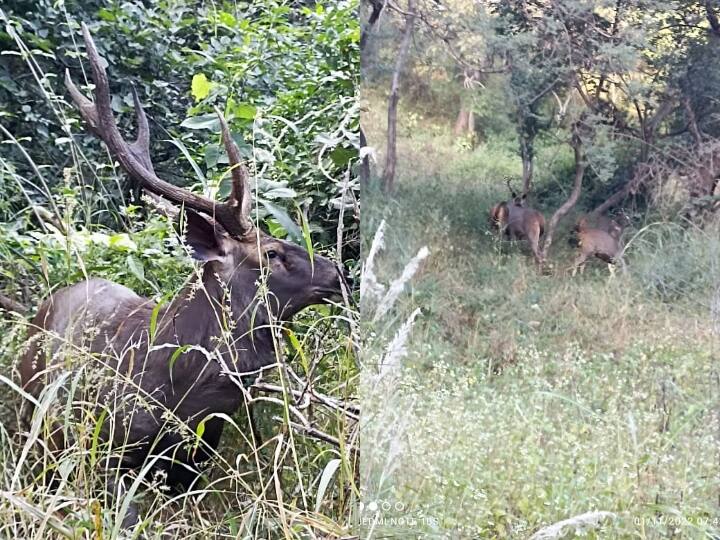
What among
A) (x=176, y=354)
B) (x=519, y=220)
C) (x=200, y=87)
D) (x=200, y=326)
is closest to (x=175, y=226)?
(x=200, y=326)

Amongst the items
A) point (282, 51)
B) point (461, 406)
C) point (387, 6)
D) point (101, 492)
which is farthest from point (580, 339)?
point (282, 51)

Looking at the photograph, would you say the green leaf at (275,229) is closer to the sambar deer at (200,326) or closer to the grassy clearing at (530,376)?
the sambar deer at (200,326)

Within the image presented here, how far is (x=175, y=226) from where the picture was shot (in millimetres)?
2721

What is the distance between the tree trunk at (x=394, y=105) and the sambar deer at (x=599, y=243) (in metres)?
0.32

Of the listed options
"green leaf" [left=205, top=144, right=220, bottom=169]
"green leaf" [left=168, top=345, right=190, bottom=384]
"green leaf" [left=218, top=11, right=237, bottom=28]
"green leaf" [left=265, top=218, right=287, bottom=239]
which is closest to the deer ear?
"green leaf" [left=168, top=345, right=190, bottom=384]

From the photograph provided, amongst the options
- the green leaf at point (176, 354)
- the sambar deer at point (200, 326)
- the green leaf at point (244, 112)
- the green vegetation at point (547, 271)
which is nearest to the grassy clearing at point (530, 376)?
the green vegetation at point (547, 271)

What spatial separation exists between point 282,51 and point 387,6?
2.62 m

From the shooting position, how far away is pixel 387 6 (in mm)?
1461

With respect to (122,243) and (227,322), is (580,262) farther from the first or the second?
(122,243)

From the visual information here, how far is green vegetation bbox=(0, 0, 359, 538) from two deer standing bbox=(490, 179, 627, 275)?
2.56 feet

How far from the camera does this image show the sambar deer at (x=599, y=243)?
4.44ft

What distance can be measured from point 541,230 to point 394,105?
0.31 meters

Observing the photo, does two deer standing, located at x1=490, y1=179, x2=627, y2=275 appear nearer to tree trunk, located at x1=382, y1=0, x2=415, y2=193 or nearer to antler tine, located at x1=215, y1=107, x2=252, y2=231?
tree trunk, located at x1=382, y1=0, x2=415, y2=193

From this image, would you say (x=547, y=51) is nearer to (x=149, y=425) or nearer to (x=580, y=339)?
(x=580, y=339)
